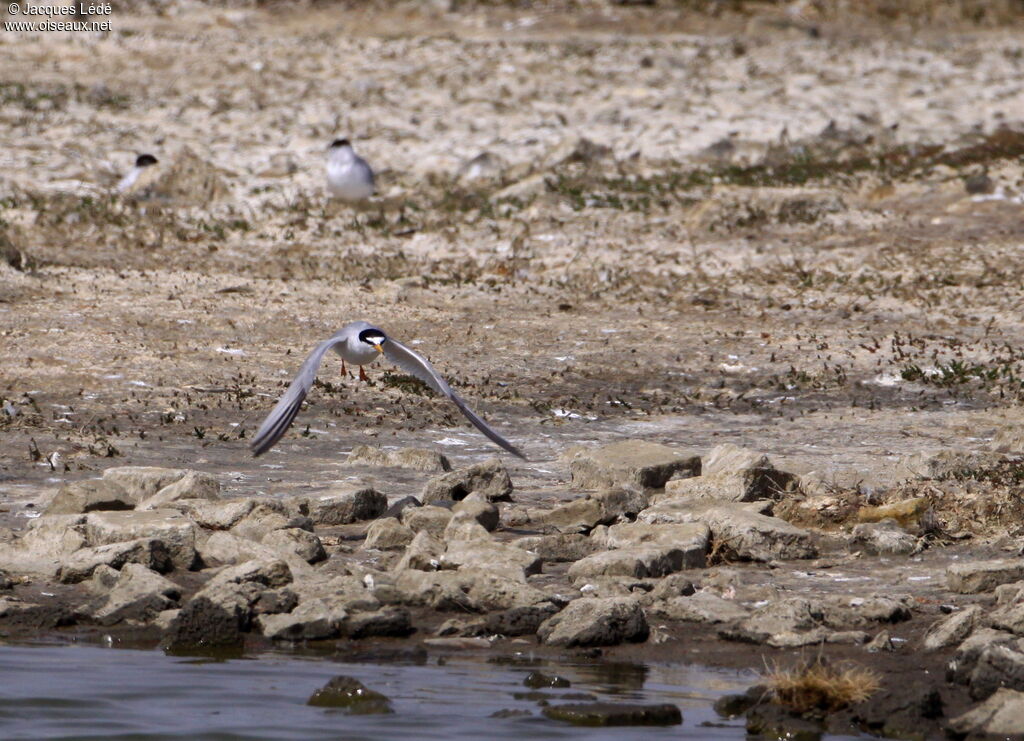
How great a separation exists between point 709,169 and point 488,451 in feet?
32.2

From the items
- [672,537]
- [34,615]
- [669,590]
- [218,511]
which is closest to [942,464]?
[672,537]

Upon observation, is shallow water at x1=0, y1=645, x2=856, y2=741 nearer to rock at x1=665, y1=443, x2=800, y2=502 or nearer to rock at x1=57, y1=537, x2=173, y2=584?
rock at x1=57, y1=537, x2=173, y2=584

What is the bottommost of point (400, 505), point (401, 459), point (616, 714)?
point (401, 459)

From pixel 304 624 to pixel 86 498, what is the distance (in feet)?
7.32

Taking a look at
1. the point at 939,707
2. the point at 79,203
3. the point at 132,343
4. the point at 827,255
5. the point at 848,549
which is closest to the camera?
the point at 939,707

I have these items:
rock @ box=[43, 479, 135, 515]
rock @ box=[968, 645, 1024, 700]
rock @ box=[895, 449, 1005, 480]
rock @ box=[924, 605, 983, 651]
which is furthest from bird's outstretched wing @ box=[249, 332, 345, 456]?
rock @ box=[895, 449, 1005, 480]

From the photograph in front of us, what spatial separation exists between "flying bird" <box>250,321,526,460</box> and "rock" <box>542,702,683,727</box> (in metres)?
1.92

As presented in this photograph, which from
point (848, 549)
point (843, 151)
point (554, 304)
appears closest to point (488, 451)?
point (848, 549)

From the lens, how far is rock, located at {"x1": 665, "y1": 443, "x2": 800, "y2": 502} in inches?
409

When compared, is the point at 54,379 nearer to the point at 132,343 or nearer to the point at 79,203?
the point at 132,343

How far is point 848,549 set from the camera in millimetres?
9750

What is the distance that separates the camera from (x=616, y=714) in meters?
7.19

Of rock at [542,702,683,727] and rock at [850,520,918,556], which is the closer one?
rock at [542,702,683,727]

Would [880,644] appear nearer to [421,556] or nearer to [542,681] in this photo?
[542,681]
